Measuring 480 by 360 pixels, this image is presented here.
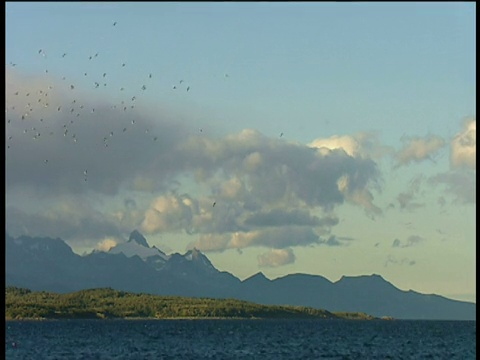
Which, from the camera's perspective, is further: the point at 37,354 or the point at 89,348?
the point at 89,348

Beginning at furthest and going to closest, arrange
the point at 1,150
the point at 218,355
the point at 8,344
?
the point at 8,344 < the point at 218,355 < the point at 1,150

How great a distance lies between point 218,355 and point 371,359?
16203mm

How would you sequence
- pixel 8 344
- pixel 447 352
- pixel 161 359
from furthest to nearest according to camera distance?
pixel 8 344, pixel 447 352, pixel 161 359

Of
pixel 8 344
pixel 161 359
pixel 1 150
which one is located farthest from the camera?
pixel 8 344

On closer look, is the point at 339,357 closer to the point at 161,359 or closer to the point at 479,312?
the point at 161,359

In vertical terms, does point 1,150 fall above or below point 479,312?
above

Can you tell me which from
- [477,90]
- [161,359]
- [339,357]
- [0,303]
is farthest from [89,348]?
[477,90]

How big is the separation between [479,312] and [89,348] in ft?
334

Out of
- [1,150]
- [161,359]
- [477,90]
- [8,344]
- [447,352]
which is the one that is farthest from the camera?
[8,344]

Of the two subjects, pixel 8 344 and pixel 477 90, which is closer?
pixel 477 90

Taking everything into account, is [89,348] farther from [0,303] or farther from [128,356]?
[0,303]

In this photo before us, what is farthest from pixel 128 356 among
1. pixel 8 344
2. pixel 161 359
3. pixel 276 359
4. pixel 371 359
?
pixel 8 344

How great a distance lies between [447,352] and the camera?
11956 centimetres

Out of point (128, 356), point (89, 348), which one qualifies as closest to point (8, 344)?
point (89, 348)
